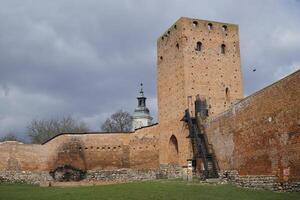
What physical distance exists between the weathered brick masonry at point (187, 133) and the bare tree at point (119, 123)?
76.1 ft

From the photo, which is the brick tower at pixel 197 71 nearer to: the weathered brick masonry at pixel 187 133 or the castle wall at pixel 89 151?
the weathered brick masonry at pixel 187 133

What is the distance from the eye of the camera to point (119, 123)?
53094mm

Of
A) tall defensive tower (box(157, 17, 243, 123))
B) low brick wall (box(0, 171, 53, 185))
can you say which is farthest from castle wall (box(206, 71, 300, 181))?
low brick wall (box(0, 171, 53, 185))

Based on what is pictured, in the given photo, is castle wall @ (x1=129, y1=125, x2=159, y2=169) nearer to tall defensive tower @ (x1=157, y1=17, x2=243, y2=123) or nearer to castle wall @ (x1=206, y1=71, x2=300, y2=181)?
tall defensive tower @ (x1=157, y1=17, x2=243, y2=123)

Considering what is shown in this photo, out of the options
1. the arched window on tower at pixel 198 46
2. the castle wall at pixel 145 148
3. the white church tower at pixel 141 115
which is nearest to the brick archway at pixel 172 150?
the castle wall at pixel 145 148


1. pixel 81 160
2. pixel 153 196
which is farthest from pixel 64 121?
pixel 153 196

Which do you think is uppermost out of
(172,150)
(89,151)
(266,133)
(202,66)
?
(202,66)

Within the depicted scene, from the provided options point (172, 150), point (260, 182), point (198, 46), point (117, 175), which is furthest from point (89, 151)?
point (260, 182)

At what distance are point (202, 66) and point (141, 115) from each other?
92.9 feet

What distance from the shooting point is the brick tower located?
80.6 ft

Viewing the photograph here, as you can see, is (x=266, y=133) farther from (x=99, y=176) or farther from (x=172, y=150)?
(x=99, y=176)

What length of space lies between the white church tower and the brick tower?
25.7 m

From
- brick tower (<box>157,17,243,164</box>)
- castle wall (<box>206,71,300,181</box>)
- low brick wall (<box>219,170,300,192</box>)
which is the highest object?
brick tower (<box>157,17,243,164</box>)

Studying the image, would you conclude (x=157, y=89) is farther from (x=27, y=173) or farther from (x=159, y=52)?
(x=27, y=173)
